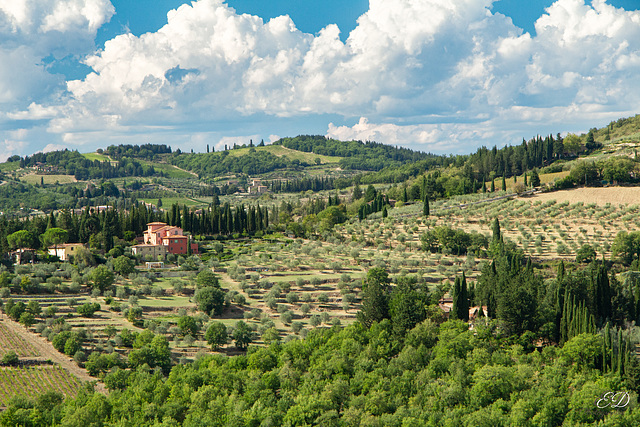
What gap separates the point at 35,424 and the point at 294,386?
669 inches

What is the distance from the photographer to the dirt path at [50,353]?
51438 mm

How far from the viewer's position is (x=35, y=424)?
42.1 metres

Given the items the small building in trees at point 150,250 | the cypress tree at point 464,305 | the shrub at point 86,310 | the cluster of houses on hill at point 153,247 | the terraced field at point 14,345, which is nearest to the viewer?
the terraced field at point 14,345

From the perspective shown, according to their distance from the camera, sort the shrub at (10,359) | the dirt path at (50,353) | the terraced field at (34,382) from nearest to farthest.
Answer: the terraced field at (34,382) → the dirt path at (50,353) → the shrub at (10,359)

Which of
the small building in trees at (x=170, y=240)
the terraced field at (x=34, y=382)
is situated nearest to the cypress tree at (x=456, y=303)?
the terraced field at (x=34, y=382)

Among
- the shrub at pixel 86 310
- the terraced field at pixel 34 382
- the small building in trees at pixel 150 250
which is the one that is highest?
the small building in trees at pixel 150 250

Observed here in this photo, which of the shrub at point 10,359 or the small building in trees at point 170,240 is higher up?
the small building in trees at point 170,240

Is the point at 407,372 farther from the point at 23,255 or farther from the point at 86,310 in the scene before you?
the point at 23,255

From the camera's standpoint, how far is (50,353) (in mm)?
55375

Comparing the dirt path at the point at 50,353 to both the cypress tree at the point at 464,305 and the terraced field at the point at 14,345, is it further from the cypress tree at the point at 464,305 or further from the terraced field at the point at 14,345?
the cypress tree at the point at 464,305

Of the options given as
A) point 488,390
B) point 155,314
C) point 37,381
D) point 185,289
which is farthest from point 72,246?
point 488,390

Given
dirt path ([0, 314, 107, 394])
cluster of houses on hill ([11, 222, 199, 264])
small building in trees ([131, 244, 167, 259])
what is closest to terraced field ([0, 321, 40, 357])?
dirt path ([0, 314, 107, 394])

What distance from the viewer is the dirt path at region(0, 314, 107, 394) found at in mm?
51438

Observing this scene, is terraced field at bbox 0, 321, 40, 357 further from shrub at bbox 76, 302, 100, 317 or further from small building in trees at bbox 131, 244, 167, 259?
small building in trees at bbox 131, 244, 167, 259
